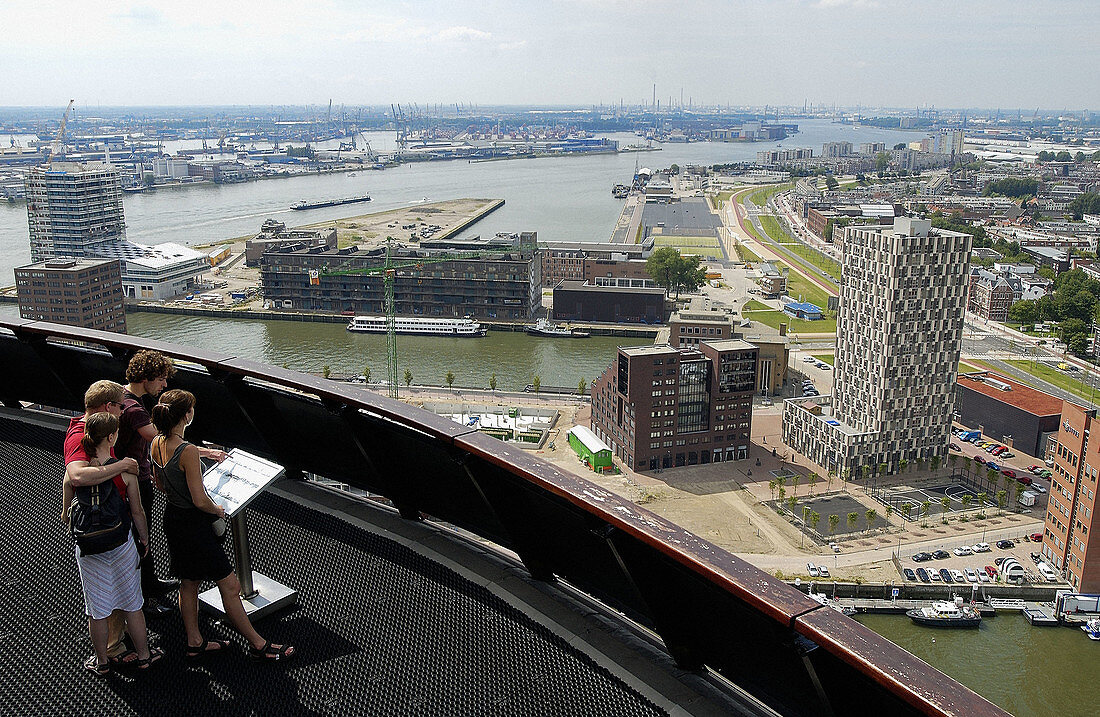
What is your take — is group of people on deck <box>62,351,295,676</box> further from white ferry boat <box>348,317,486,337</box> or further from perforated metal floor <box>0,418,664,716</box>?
white ferry boat <box>348,317,486,337</box>

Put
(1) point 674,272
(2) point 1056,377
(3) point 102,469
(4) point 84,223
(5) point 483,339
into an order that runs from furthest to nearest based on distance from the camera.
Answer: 1. (4) point 84,223
2. (1) point 674,272
3. (5) point 483,339
4. (2) point 1056,377
5. (3) point 102,469

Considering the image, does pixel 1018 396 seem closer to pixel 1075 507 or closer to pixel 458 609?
pixel 1075 507

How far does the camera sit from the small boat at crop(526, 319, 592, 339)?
9562 millimetres

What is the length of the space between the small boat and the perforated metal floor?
8.68 m

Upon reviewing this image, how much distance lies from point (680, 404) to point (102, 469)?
534 centimetres

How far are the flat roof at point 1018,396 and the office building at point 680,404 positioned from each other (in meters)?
2.13

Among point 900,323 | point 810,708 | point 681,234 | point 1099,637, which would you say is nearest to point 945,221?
point 681,234

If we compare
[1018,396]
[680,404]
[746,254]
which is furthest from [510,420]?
[746,254]

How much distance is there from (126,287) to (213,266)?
6.54 feet

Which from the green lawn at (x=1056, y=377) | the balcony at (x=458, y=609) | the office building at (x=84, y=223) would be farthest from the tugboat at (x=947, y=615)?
the office building at (x=84, y=223)

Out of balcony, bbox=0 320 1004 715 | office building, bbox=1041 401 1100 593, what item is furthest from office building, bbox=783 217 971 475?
balcony, bbox=0 320 1004 715

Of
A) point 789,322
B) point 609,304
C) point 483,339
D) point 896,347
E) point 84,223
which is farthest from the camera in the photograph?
point 84,223

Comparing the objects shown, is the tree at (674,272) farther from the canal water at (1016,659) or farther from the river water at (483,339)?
the canal water at (1016,659)

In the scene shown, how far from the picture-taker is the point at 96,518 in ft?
2.21
